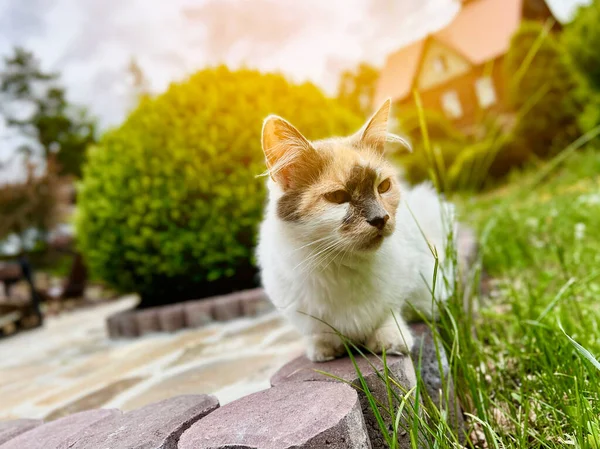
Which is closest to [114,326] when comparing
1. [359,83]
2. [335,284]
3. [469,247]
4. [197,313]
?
[197,313]

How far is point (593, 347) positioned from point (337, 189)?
2.84 ft

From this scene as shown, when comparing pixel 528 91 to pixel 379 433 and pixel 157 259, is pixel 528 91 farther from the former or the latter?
pixel 379 433

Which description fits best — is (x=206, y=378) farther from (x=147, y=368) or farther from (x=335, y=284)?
(x=335, y=284)

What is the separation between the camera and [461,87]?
14492 mm

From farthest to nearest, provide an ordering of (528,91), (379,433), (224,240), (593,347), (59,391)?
(528,91) → (224,240) → (59,391) → (593,347) → (379,433)

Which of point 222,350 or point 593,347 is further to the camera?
point 222,350

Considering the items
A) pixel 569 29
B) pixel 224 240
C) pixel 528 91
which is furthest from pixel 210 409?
pixel 528 91

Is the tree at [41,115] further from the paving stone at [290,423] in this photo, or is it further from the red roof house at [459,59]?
the paving stone at [290,423]

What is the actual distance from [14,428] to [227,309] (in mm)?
1966

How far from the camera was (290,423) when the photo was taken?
954mm

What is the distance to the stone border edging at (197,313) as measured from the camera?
344 cm

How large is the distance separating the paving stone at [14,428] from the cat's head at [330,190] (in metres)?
1.09

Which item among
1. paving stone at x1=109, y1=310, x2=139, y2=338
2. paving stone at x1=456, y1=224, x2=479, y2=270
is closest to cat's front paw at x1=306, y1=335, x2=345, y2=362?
paving stone at x1=456, y1=224, x2=479, y2=270

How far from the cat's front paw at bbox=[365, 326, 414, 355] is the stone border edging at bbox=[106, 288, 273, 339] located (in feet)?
7.01
